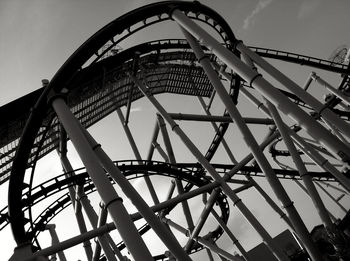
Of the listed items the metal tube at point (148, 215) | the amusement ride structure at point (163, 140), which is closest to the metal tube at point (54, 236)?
the amusement ride structure at point (163, 140)

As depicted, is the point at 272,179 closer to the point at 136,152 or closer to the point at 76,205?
the point at 136,152

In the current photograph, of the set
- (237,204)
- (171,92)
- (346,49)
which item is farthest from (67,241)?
(346,49)

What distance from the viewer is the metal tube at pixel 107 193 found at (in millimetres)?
4801

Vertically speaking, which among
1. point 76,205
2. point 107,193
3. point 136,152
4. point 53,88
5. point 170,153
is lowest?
point 107,193

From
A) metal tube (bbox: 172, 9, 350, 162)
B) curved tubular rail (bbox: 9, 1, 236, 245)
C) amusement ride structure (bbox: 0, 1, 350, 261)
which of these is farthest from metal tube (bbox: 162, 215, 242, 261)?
metal tube (bbox: 172, 9, 350, 162)

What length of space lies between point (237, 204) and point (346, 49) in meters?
19.0

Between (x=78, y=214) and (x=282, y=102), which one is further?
(x=78, y=214)

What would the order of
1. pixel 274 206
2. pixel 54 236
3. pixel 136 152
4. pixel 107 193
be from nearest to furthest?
pixel 107 193, pixel 274 206, pixel 136 152, pixel 54 236

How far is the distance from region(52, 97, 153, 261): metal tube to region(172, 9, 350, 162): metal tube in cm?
333

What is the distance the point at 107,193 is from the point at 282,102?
3.52m

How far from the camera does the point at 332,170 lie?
939 cm

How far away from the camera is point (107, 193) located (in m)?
5.36

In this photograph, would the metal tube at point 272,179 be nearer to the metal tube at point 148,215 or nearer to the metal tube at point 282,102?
the metal tube at point 282,102

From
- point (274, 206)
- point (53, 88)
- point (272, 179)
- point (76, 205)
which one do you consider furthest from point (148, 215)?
point (274, 206)
